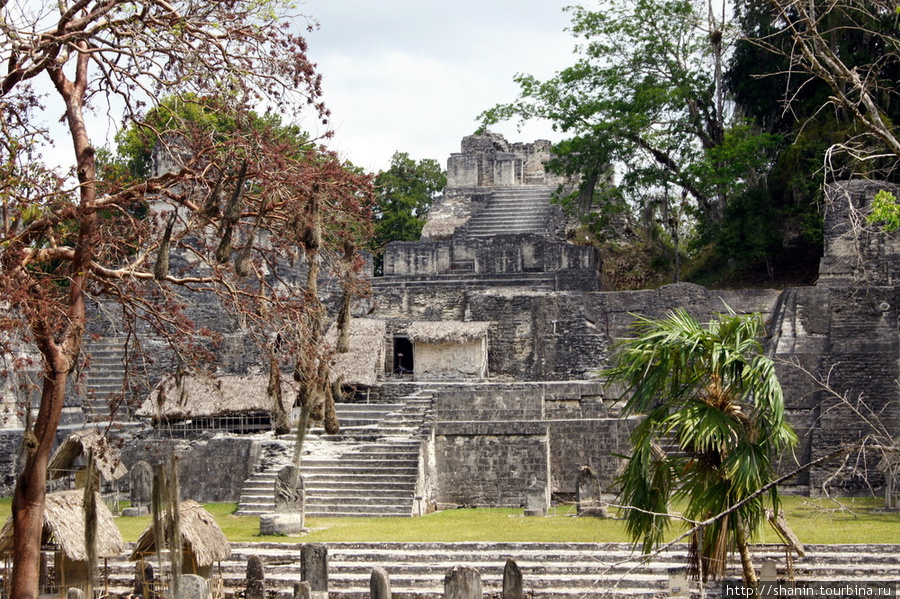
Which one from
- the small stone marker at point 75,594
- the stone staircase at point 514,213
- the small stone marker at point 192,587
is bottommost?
the small stone marker at point 75,594

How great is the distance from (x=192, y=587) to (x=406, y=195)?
83.6 ft

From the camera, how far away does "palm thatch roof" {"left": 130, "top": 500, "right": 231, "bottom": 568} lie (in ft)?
36.7

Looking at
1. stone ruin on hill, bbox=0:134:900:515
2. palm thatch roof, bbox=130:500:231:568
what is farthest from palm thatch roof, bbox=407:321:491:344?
palm thatch roof, bbox=130:500:231:568

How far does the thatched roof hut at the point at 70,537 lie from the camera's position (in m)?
11.2

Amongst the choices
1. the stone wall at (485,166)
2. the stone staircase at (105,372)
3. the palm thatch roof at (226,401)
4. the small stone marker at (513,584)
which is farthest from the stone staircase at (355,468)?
the stone wall at (485,166)

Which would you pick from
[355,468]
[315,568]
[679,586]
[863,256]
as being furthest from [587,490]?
Answer: [863,256]

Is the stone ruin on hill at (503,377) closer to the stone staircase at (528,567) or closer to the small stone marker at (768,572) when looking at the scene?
the stone staircase at (528,567)

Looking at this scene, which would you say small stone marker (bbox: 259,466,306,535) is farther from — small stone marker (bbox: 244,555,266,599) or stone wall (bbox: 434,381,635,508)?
small stone marker (bbox: 244,555,266,599)

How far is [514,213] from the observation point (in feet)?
96.2

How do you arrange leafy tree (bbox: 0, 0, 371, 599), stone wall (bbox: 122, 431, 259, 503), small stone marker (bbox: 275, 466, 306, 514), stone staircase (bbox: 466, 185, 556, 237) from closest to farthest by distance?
1. leafy tree (bbox: 0, 0, 371, 599)
2. small stone marker (bbox: 275, 466, 306, 514)
3. stone wall (bbox: 122, 431, 259, 503)
4. stone staircase (bbox: 466, 185, 556, 237)

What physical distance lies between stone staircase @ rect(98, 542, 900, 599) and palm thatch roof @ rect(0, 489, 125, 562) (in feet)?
3.64

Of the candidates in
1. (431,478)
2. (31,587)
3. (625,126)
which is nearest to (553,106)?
(625,126)

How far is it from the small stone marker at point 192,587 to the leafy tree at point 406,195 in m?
22.2

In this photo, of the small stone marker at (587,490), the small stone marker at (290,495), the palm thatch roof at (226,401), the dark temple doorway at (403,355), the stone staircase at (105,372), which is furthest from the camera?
the dark temple doorway at (403,355)
